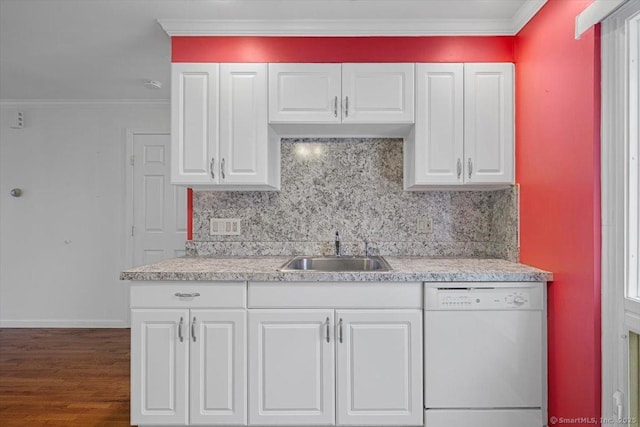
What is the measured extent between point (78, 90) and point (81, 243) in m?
1.57

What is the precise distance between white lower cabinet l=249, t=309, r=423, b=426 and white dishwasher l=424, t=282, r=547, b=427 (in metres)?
0.10

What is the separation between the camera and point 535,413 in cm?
188

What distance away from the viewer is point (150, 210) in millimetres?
3988

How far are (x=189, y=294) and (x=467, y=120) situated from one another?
1.87 meters

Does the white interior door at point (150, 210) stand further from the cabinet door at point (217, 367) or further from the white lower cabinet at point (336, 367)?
the white lower cabinet at point (336, 367)

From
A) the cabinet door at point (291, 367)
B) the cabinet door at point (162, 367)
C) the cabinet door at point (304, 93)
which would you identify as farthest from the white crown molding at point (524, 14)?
the cabinet door at point (162, 367)

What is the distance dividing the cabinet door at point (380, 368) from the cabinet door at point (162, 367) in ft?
2.61

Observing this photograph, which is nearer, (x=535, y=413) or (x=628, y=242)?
(x=628, y=242)

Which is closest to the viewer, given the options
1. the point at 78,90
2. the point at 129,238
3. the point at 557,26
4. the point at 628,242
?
the point at 628,242

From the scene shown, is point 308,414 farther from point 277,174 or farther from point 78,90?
point 78,90

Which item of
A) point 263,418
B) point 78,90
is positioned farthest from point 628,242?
point 78,90

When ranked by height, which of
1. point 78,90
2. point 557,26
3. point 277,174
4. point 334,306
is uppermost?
point 78,90

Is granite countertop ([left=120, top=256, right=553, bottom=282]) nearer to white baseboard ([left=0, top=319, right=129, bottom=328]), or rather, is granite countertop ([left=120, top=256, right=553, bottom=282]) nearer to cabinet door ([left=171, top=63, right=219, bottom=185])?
cabinet door ([left=171, top=63, right=219, bottom=185])

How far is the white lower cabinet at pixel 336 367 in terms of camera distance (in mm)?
1882
